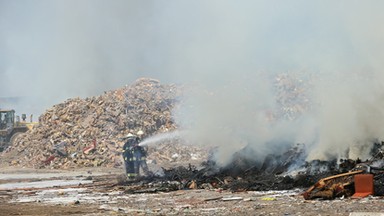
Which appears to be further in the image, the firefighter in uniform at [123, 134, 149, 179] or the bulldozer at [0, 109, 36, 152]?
the bulldozer at [0, 109, 36, 152]

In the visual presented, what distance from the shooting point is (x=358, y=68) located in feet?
64.3

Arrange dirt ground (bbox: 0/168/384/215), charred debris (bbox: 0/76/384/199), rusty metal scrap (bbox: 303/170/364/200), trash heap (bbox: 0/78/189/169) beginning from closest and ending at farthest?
dirt ground (bbox: 0/168/384/215) → rusty metal scrap (bbox: 303/170/364/200) → charred debris (bbox: 0/76/384/199) → trash heap (bbox: 0/78/189/169)

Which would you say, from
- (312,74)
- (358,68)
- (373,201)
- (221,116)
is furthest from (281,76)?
(373,201)

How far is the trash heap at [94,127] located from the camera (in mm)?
32969

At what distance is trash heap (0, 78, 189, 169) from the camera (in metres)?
33.0

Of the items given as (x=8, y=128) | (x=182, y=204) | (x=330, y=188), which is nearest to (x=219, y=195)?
(x=182, y=204)

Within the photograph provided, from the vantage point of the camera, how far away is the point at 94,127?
116 feet

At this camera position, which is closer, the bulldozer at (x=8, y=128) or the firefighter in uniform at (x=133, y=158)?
the firefighter in uniform at (x=133, y=158)

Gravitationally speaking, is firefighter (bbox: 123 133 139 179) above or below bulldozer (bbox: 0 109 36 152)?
below

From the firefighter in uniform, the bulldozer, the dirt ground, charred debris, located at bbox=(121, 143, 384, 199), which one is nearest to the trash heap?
the bulldozer

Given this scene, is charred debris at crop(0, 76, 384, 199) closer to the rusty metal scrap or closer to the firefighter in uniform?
the firefighter in uniform

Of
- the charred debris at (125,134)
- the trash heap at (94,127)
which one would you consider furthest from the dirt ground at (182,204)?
the trash heap at (94,127)

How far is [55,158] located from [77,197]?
20.1 m

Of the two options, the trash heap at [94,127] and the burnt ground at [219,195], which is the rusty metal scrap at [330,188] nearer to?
the burnt ground at [219,195]
